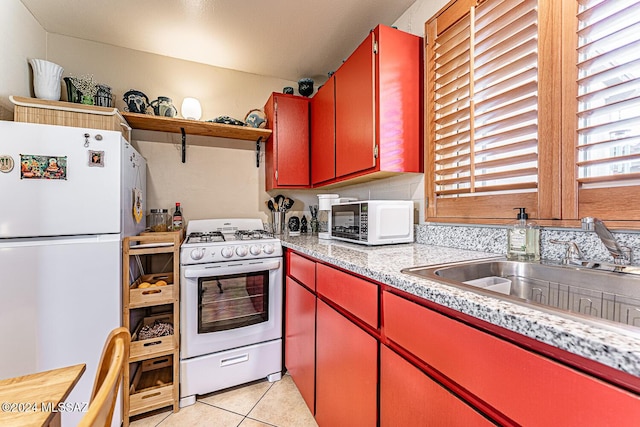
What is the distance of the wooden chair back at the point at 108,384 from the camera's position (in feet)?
1.26

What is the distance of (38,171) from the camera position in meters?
1.32

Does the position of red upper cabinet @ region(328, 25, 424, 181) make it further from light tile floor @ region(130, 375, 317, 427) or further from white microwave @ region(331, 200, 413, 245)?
light tile floor @ region(130, 375, 317, 427)

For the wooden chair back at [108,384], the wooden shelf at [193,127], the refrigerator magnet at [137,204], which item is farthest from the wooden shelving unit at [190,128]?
the wooden chair back at [108,384]

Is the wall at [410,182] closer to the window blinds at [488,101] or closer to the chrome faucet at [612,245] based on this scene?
the window blinds at [488,101]

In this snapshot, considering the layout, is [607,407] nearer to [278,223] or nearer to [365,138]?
[365,138]

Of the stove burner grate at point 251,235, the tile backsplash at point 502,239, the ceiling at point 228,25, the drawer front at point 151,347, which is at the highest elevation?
the ceiling at point 228,25

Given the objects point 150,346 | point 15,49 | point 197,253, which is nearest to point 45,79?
point 15,49

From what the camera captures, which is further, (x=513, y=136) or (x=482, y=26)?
(x=482, y=26)

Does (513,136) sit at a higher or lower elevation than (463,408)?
higher

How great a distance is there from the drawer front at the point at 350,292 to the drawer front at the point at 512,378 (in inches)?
6.5

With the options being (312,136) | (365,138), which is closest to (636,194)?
(365,138)

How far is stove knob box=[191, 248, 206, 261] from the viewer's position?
64.2 inches

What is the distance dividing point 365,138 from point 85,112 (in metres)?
1.70

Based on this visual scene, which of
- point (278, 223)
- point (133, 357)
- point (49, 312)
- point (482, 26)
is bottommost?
point (133, 357)
